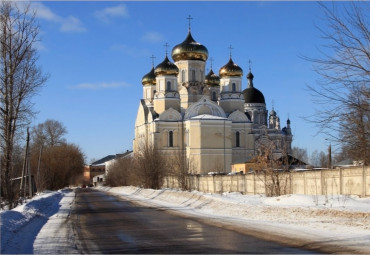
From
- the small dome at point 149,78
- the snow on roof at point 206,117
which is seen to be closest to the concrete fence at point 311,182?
the snow on roof at point 206,117

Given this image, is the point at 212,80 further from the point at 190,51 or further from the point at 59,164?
the point at 59,164

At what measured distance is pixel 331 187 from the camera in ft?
81.5

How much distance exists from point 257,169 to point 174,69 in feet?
151

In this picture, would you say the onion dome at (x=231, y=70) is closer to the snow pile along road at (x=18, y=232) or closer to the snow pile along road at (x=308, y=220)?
the snow pile along road at (x=308, y=220)

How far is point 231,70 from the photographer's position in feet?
257

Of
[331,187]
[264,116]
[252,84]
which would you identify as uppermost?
[252,84]

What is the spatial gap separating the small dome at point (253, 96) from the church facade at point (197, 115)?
1854 cm

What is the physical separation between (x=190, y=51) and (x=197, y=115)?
9745mm

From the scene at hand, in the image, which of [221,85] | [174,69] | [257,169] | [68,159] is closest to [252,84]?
[221,85]

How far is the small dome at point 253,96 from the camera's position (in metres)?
100

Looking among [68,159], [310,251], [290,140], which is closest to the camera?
[310,251]

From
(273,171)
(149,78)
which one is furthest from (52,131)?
(273,171)

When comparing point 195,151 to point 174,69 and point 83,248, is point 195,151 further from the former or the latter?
point 83,248

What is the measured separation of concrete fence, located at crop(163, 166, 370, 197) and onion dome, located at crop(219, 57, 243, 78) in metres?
40.6
